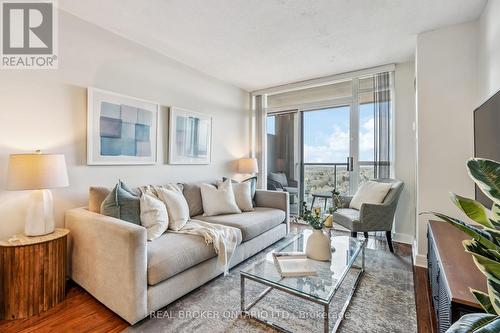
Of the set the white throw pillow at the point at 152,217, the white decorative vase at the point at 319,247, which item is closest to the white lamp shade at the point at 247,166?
the white throw pillow at the point at 152,217

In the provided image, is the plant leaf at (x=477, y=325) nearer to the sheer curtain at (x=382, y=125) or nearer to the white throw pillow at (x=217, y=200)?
the white throw pillow at (x=217, y=200)

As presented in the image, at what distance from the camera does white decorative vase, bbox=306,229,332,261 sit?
6.21 feet

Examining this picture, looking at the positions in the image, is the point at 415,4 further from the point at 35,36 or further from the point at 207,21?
the point at 35,36

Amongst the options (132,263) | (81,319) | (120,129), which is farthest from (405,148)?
(81,319)

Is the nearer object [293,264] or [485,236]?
[485,236]

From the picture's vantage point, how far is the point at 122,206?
2.04 metres

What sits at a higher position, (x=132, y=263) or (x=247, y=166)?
(x=247, y=166)

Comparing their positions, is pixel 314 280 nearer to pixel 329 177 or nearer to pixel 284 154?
pixel 329 177

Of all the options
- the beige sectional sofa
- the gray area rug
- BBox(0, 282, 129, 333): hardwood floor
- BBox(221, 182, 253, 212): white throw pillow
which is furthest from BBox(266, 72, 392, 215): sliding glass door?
BBox(0, 282, 129, 333): hardwood floor

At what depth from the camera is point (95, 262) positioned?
5.99 ft

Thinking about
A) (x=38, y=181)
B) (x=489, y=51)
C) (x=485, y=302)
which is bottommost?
(x=485, y=302)

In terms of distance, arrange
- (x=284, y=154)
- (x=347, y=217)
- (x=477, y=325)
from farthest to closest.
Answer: (x=284, y=154)
(x=347, y=217)
(x=477, y=325)

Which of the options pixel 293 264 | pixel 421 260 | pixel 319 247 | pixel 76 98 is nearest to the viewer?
pixel 293 264

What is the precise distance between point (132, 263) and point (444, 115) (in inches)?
122
